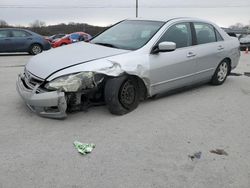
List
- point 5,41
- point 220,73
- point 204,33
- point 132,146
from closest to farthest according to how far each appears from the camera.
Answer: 1. point 132,146
2. point 204,33
3. point 220,73
4. point 5,41

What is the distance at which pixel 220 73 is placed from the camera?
290 inches

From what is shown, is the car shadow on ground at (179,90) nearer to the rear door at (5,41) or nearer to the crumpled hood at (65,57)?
the crumpled hood at (65,57)

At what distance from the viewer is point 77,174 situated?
331 centimetres

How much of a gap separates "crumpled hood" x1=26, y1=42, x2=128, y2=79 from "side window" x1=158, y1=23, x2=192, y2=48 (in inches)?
37.9

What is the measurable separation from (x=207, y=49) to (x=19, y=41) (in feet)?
38.9

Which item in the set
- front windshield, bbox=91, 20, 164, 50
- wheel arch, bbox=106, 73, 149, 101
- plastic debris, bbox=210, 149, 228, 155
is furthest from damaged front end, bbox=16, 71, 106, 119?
plastic debris, bbox=210, 149, 228, 155

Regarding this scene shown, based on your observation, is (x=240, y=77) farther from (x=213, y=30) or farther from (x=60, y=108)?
(x=60, y=108)

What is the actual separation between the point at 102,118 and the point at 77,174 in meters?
1.69

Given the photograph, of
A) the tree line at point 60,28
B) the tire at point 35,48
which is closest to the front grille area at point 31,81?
the tire at point 35,48

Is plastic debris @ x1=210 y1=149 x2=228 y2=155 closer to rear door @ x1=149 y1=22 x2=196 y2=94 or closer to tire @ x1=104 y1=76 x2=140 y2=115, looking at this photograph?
tire @ x1=104 y1=76 x2=140 y2=115

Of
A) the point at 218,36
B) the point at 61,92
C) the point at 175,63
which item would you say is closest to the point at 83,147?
the point at 61,92

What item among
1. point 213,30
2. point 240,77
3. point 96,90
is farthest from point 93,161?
point 240,77

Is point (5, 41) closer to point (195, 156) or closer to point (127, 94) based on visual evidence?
point (127, 94)

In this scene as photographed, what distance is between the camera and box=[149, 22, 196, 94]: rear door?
5.55 metres
